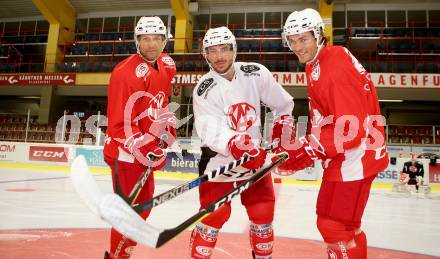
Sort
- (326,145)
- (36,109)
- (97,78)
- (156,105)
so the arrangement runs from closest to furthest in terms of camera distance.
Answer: (326,145) < (156,105) < (97,78) < (36,109)

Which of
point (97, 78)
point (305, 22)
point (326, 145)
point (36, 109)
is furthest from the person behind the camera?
point (36, 109)

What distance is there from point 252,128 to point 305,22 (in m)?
0.74

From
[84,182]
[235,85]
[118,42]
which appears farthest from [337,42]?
[84,182]

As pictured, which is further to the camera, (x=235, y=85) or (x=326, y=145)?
(x=235, y=85)

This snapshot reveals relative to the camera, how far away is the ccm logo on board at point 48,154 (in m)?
10.4

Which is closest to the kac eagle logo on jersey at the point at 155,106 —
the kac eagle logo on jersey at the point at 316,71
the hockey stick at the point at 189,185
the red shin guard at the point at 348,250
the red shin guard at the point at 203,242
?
the hockey stick at the point at 189,185

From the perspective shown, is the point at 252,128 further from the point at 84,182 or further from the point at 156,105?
the point at 84,182

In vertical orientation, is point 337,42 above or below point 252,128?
above

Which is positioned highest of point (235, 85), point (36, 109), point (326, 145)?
point (36, 109)

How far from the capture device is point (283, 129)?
7.81 ft

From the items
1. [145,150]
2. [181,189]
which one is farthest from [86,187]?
[145,150]

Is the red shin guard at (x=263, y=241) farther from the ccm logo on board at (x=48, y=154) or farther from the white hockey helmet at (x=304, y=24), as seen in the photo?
the ccm logo on board at (x=48, y=154)

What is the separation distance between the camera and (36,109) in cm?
2025

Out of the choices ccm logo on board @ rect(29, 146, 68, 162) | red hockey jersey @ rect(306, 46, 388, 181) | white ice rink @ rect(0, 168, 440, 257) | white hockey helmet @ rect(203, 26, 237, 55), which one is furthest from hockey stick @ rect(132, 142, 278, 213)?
ccm logo on board @ rect(29, 146, 68, 162)
